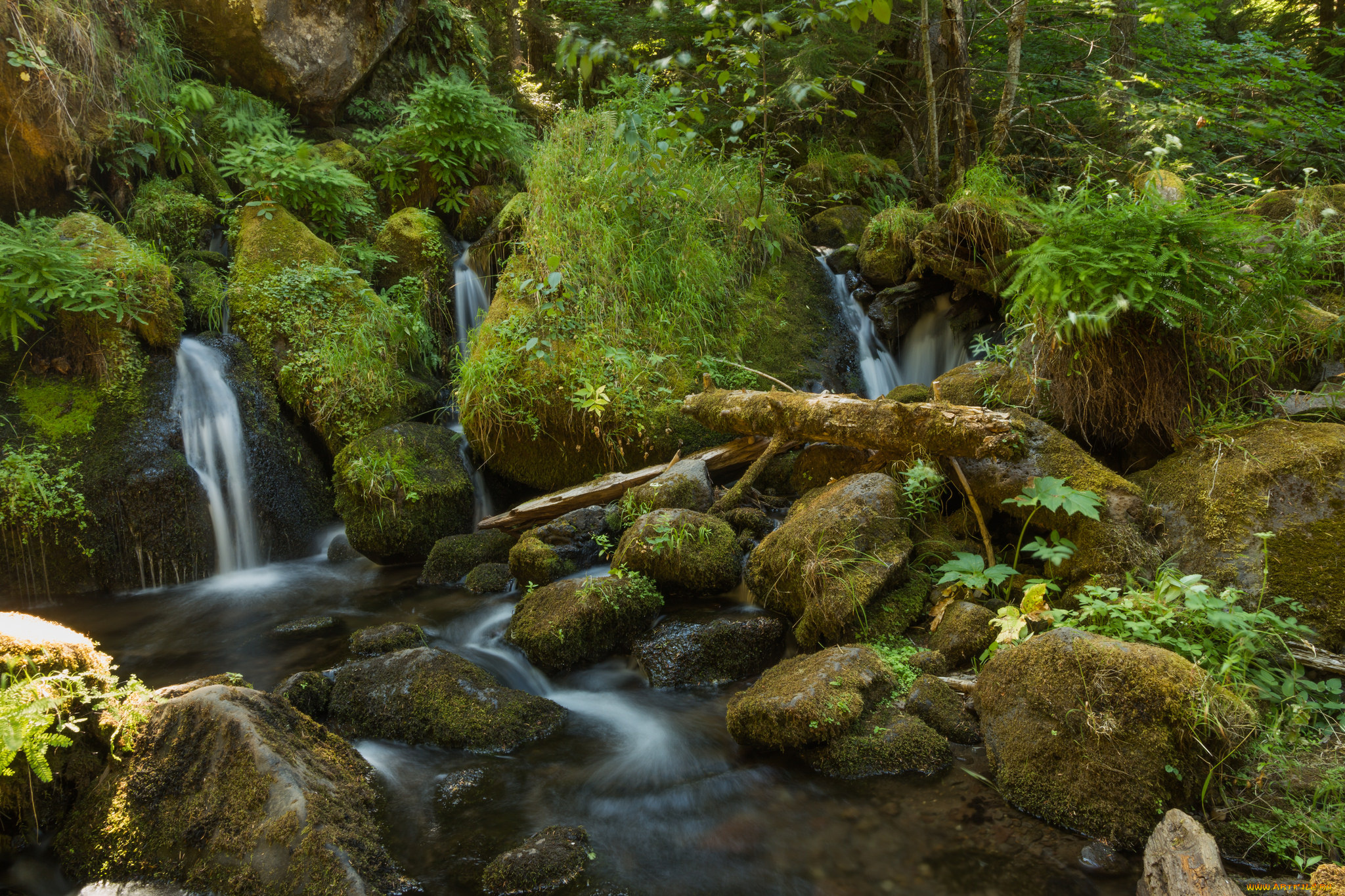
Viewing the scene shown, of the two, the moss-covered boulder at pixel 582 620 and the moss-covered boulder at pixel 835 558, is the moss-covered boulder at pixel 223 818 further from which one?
the moss-covered boulder at pixel 835 558

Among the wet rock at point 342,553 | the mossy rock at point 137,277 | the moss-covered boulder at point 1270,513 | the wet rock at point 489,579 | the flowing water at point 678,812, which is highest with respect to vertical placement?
the mossy rock at point 137,277

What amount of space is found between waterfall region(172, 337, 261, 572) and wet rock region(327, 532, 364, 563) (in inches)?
24.7

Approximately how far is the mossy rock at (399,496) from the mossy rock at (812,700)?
143 inches

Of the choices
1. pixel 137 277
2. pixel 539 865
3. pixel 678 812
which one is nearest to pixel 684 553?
pixel 678 812

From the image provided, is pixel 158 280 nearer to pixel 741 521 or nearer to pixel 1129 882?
pixel 741 521

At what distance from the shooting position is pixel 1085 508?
346 centimetres

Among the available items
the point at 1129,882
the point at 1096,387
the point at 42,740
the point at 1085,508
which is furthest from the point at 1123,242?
the point at 42,740

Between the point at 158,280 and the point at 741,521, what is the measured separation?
6073 millimetres

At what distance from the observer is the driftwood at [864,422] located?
161 inches

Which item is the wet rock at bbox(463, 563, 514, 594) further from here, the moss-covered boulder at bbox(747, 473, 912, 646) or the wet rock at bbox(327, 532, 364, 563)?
the moss-covered boulder at bbox(747, 473, 912, 646)

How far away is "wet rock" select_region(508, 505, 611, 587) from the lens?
5.08m

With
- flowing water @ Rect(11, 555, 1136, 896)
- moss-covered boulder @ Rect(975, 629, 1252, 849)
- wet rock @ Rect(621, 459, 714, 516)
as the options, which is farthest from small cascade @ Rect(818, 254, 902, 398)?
moss-covered boulder @ Rect(975, 629, 1252, 849)

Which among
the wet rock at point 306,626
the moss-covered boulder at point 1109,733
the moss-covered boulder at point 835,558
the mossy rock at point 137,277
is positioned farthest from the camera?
the mossy rock at point 137,277

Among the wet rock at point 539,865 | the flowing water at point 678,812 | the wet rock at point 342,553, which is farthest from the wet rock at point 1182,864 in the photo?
the wet rock at point 342,553
